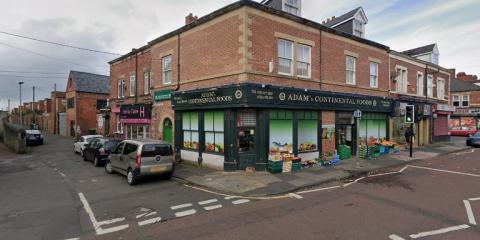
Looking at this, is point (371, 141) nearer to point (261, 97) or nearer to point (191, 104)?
point (261, 97)

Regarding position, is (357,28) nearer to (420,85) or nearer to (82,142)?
(420,85)

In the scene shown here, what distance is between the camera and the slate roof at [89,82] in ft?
113

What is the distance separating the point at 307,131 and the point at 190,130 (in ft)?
21.6

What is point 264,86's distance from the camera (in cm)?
1176

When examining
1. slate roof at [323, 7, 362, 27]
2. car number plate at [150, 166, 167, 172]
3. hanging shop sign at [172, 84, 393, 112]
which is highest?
slate roof at [323, 7, 362, 27]

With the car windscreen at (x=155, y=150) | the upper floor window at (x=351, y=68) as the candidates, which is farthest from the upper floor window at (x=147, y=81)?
the upper floor window at (x=351, y=68)

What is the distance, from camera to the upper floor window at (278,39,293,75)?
13.1 metres

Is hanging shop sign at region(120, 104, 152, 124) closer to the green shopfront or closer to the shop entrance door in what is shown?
the green shopfront

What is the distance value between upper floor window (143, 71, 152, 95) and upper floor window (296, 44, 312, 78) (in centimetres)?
1126

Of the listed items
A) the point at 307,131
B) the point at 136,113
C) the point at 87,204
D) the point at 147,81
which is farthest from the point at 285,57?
the point at 136,113

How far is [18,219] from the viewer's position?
6.98 metres

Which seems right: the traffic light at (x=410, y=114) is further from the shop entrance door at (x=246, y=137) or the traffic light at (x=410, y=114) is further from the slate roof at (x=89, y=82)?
the slate roof at (x=89, y=82)

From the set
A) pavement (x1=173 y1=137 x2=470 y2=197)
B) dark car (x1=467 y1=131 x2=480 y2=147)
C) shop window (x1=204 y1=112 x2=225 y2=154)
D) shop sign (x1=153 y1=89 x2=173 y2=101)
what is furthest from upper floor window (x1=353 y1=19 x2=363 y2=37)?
dark car (x1=467 y1=131 x2=480 y2=147)

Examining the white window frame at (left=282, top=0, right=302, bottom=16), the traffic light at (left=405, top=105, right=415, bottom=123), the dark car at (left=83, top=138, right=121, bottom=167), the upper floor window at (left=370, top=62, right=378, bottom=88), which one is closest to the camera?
the white window frame at (left=282, top=0, right=302, bottom=16)
